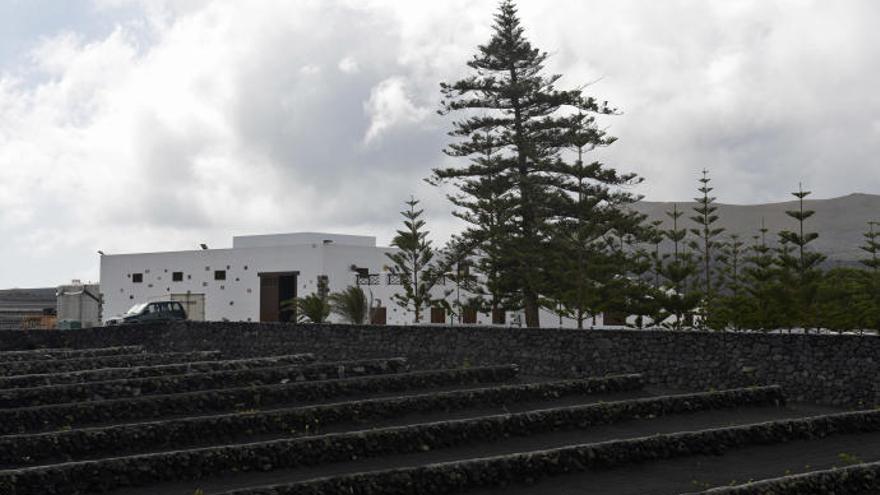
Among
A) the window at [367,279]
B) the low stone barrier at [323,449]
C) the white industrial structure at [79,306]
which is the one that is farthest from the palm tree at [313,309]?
the low stone barrier at [323,449]

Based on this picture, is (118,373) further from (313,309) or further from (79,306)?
(79,306)

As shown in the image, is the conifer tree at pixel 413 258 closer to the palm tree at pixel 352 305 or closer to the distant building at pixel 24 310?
the palm tree at pixel 352 305

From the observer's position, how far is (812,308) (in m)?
29.3

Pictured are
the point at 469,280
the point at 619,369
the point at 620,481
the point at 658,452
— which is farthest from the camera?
the point at 469,280

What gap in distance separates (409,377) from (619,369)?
14.7 feet

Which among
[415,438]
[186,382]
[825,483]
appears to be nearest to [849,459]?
[825,483]

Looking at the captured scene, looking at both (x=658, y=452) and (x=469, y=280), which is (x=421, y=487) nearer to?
(x=658, y=452)

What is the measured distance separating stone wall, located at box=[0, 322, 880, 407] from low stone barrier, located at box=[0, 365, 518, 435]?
180 cm

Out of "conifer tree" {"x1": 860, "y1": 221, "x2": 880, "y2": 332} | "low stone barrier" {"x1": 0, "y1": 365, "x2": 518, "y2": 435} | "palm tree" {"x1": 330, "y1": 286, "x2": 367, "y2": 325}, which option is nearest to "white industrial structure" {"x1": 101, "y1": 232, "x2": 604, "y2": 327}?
"palm tree" {"x1": 330, "y1": 286, "x2": 367, "y2": 325}

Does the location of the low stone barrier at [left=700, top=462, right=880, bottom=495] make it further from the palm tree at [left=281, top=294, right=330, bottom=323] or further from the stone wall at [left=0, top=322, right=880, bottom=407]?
the palm tree at [left=281, top=294, right=330, bottom=323]

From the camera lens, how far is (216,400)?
17391 millimetres

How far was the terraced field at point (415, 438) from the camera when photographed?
37.8 feet

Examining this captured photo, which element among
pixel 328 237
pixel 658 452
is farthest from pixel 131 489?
pixel 328 237

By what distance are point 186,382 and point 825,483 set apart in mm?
12514
